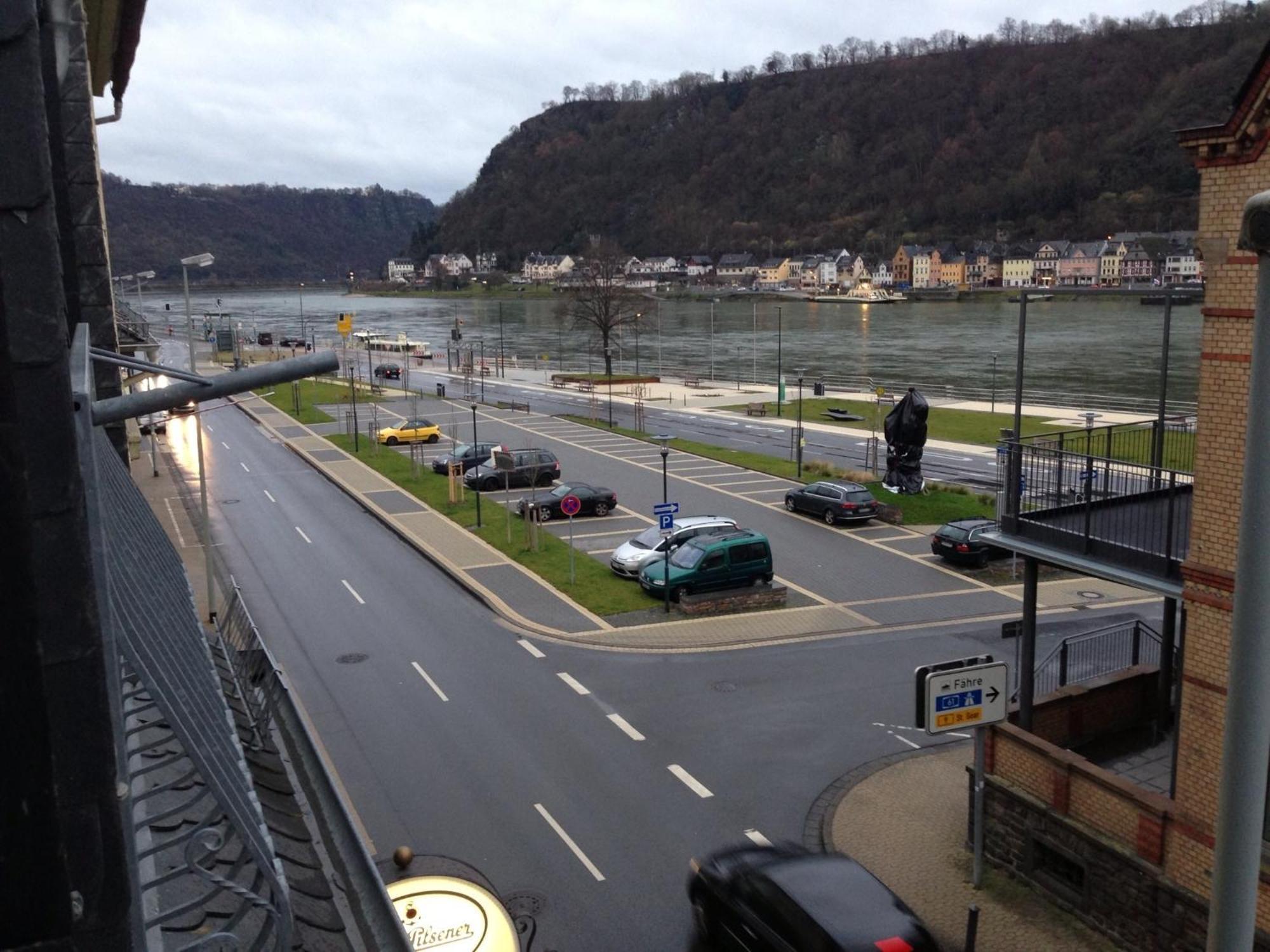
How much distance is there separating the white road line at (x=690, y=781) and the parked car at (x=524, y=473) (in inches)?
767

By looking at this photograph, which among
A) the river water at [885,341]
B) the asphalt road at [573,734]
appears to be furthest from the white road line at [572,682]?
the river water at [885,341]

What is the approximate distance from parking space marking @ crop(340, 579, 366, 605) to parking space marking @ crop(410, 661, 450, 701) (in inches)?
162

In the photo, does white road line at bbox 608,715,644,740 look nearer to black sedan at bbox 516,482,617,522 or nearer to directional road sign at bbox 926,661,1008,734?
directional road sign at bbox 926,661,1008,734

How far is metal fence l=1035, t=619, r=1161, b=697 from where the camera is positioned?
1556 centimetres

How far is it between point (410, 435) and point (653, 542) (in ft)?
73.9

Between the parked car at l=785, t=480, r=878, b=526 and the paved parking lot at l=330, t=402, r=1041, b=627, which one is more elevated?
the parked car at l=785, t=480, r=878, b=526

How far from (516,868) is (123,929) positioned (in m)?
10.1

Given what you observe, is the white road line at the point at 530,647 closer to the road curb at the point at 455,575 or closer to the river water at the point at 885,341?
the road curb at the point at 455,575

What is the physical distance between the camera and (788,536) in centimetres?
2811

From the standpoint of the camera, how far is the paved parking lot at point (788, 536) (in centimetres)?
2236

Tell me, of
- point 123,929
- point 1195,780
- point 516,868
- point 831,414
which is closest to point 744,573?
point 516,868

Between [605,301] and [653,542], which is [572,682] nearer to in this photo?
[653,542]

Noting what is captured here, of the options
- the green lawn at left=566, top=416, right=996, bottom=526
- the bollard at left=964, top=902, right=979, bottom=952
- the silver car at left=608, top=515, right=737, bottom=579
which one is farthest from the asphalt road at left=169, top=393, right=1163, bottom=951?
the green lawn at left=566, top=416, right=996, bottom=526

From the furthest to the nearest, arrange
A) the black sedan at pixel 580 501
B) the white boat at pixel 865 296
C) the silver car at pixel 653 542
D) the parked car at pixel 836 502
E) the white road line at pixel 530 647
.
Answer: the white boat at pixel 865 296 → the black sedan at pixel 580 501 → the parked car at pixel 836 502 → the silver car at pixel 653 542 → the white road line at pixel 530 647
